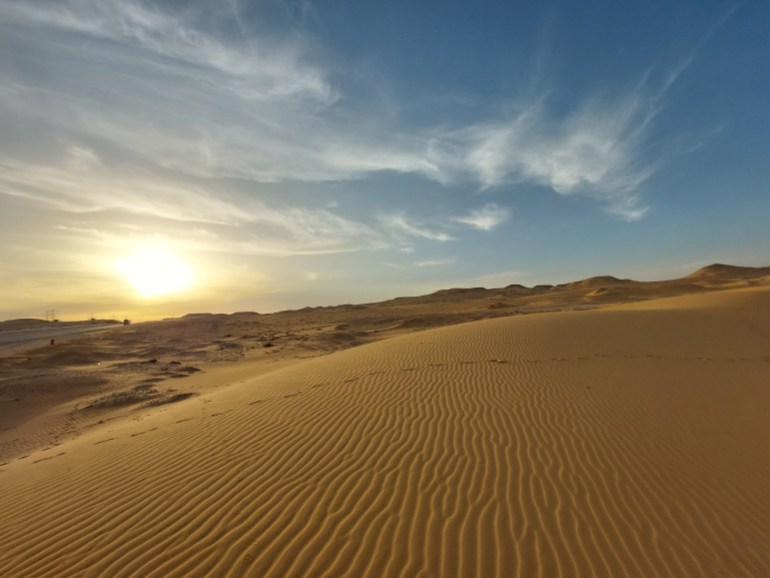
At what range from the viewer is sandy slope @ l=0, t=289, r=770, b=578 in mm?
3736

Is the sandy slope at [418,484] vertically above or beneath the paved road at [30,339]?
beneath

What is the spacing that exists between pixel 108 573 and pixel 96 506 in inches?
63.9

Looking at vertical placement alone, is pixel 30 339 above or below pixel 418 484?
above

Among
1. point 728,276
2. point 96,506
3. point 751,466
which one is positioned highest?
point 728,276

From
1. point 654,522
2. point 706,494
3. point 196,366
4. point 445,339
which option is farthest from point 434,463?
point 196,366

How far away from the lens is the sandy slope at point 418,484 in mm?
3736

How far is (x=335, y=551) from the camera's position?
12.3ft

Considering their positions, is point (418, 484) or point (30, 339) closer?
point (418, 484)

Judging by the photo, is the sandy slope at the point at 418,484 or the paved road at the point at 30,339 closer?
the sandy slope at the point at 418,484

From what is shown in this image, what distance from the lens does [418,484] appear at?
4832mm

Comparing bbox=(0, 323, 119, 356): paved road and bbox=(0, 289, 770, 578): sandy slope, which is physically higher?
bbox=(0, 323, 119, 356): paved road

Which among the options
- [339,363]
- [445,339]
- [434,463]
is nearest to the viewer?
[434,463]

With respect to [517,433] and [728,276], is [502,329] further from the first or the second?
[728,276]

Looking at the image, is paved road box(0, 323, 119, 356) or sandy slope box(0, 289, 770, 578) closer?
sandy slope box(0, 289, 770, 578)
